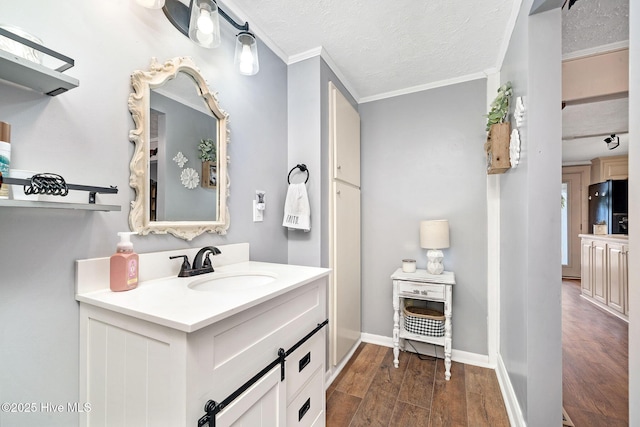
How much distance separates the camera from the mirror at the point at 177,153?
3.36ft

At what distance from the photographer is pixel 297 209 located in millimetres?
1753

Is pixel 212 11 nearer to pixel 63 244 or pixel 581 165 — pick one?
pixel 63 244

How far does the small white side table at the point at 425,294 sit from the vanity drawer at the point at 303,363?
1.07m

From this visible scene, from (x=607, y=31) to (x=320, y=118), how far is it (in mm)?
1725

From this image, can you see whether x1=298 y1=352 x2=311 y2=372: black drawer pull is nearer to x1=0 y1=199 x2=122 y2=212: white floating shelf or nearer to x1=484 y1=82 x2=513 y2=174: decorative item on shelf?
x1=0 y1=199 x2=122 y2=212: white floating shelf

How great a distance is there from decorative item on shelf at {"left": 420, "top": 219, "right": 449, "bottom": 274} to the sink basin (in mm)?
1416

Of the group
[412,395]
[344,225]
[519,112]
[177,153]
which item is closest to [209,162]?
[177,153]

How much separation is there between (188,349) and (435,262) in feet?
6.39

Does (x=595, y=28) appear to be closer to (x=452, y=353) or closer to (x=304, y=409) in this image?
(x=452, y=353)

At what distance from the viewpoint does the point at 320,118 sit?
181 centimetres

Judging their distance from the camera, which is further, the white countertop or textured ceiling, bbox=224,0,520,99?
textured ceiling, bbox=224,0,520,99

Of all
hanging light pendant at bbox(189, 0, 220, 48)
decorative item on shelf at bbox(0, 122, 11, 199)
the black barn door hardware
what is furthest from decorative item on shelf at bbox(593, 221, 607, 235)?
decorative item on shelf at bbox(0, 122, 11, 199)

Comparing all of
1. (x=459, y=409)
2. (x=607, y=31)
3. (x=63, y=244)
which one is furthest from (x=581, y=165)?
(x=63, y=244)

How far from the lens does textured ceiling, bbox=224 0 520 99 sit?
1465 mm
